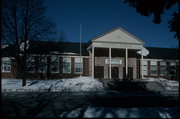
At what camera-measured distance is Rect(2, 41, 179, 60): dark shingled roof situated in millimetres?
20875

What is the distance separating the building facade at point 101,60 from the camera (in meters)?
24.4

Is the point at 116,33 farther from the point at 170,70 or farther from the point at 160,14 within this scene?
the point at 160,14

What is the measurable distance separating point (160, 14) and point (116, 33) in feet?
58.9

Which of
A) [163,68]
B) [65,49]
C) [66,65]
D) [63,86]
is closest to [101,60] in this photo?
[66,65]

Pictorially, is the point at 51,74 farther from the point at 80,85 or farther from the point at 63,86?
the point at 80,85

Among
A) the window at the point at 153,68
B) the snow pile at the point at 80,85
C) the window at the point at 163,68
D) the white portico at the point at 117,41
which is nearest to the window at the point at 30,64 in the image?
the snow pile at the point at 80,85

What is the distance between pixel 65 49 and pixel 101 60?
650cm

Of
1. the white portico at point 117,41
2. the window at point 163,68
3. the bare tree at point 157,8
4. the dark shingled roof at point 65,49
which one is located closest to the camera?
the bare tree at point 157,8

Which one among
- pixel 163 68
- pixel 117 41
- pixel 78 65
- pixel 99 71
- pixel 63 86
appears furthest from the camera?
pixel 163 68

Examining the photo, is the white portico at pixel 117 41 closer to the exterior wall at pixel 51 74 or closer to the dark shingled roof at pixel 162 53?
the exterior wall at pixel 51 74

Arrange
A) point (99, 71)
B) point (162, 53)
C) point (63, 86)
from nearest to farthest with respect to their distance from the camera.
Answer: point (63, 86)
point (99, 71)
point (162, 53)

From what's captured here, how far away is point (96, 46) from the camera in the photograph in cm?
2578

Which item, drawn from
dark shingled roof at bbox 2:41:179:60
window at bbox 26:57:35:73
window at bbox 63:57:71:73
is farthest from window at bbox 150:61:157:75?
window at bbox 26:57:35:73

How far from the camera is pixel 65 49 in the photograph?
99.0ft
